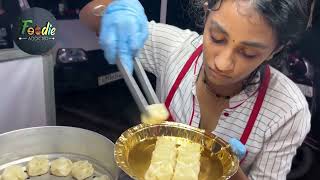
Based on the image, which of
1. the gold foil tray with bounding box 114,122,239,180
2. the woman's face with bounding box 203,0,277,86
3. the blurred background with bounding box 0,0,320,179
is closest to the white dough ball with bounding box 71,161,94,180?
the gold foil tray with bounding box 114,122,239,180

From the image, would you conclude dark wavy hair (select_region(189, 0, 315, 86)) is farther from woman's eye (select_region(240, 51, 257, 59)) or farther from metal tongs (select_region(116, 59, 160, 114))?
metal tongs (select_region(116, 59, 160, 114))

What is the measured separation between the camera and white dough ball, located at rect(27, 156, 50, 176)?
1396mm

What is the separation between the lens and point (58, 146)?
4.79 feet

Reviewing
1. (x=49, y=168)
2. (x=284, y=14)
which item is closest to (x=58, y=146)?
(x=49, y=168)

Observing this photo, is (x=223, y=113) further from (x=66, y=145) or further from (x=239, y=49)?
(x=66, y=145)

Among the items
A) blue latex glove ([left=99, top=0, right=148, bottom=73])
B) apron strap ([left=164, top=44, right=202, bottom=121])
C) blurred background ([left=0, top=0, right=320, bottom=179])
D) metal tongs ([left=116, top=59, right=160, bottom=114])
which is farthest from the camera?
blurred background ([left=0, top=0, right=320, bottom=179])

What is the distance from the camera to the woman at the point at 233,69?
1078mm

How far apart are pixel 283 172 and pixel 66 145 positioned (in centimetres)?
84

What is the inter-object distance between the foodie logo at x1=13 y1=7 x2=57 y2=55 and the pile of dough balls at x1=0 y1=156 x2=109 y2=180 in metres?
0.45

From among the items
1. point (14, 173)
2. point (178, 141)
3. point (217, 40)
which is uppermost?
point (217, 40)

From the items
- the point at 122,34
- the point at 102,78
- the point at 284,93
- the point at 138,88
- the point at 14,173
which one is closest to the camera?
the point at 138,88

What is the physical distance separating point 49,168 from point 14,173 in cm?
13

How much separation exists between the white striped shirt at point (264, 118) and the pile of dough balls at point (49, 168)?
41cm

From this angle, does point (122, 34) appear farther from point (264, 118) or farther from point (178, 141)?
point (264, 118)
